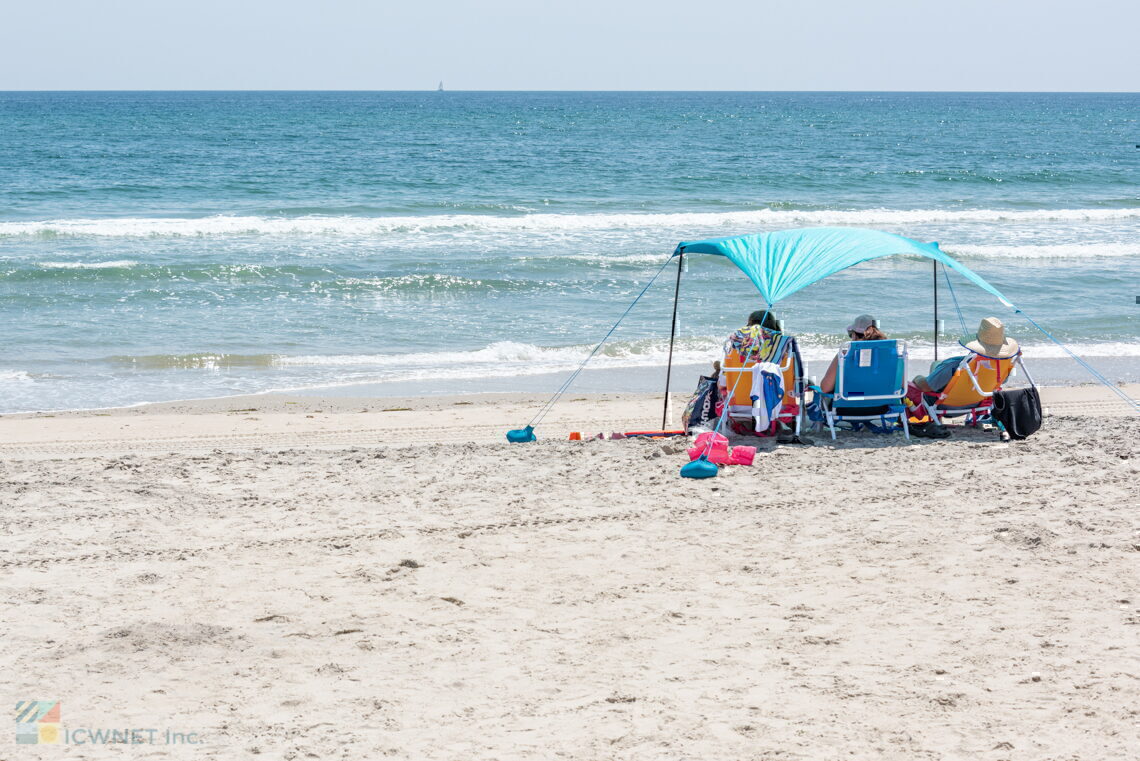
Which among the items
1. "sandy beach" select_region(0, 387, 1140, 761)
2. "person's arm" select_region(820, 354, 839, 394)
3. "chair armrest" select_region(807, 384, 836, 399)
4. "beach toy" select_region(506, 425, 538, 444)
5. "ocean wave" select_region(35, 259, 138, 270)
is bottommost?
"sandy beach" select_region(0, 387, 1140, 761)

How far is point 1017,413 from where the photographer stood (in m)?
7.96

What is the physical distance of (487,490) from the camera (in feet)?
22.4

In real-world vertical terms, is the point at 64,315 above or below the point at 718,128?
below

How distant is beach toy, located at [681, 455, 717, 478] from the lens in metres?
7.01

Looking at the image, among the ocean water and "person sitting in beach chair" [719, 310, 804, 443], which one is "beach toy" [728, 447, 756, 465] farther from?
the ocean water

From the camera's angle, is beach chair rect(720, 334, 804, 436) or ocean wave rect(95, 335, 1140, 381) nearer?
beach chair rect(720, 334, 804, 436)

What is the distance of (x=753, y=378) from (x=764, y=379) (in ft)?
0.27

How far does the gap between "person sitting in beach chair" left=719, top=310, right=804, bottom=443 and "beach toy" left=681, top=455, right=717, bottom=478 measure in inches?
39.0

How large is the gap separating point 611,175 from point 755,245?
84.6 feet

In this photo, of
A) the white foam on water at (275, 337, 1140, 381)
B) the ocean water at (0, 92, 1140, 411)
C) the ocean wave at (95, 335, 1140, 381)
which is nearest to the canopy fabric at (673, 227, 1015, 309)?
the ocean water at (0, 92, 1140, 411)

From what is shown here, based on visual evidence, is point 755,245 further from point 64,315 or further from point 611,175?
point 611,175

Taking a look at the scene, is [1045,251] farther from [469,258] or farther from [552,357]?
[552,357]

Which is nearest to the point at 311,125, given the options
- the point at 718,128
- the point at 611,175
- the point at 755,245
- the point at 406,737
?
the point at 718,128

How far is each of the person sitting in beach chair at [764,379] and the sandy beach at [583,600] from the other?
336 millimetres
